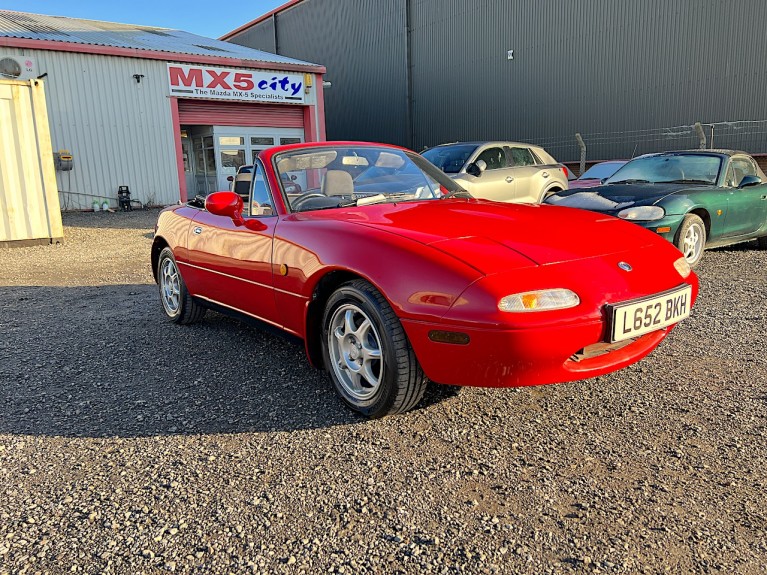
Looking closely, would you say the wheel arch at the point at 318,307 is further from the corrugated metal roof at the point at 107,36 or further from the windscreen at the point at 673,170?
the corrugated metal roof at the point at 107,36

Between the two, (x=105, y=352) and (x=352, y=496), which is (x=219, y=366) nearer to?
(x=105, y=352)

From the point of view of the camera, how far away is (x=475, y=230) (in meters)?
2.87

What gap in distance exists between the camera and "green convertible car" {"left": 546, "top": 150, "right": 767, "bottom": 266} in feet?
19.9

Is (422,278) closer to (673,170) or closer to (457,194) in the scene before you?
(457,194)

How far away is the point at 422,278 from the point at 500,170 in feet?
24.6

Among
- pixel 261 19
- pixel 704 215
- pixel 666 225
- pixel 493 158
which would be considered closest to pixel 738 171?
pixel 704 215

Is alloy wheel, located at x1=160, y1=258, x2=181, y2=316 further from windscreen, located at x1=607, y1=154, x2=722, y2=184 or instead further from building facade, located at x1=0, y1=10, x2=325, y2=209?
building facade, located at x1=0, y1=10, x2=325, y2=209

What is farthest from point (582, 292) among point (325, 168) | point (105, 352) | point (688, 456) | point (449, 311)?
point (105, 352)

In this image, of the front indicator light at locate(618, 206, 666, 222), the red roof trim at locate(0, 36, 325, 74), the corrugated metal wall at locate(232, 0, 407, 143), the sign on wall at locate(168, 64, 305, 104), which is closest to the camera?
the front indicator light at locate(618, 206, 666, 222)

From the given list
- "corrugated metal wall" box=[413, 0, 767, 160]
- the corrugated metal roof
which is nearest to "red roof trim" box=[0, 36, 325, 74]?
the corrugated metal roof

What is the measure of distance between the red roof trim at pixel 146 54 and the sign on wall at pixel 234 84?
0.19 metres

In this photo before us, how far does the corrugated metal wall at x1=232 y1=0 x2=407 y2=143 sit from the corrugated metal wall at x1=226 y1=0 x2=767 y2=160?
7 cm

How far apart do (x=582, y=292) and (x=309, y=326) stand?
1398 millimetres

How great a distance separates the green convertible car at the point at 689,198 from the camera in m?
6.08
